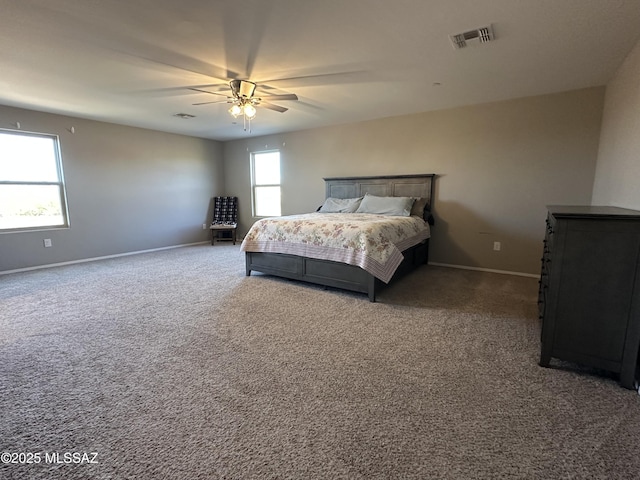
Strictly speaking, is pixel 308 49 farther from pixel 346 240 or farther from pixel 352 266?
pixel 352 266

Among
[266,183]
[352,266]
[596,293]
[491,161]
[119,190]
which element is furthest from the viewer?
[266,183]

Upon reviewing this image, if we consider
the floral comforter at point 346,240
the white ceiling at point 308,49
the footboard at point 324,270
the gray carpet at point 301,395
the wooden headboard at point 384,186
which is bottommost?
the gray carpet at point 301,395

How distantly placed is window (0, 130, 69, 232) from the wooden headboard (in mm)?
4415

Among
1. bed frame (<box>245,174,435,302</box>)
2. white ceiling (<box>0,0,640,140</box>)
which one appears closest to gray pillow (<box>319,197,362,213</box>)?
bed frame (<box>245,174,435,302</box>)

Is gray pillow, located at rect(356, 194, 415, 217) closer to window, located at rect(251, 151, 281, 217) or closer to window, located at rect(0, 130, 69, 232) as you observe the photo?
window, located at rect(251, 151, 281, 217)

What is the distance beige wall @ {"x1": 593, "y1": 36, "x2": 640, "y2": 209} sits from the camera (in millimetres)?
2377

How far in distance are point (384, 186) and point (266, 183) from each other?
2.85 meters

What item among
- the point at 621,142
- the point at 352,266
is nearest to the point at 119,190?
the point at 352,266

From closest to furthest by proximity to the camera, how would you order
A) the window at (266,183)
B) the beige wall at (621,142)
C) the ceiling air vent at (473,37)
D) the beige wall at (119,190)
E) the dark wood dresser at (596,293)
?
the dark wood dresser at (596,293), the ceiling air vent at (473,37), the beige wall at (621,142), the beige wall at (119,190), the window at (266,183)

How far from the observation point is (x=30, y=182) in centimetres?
444

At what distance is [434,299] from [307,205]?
3456 millimetres

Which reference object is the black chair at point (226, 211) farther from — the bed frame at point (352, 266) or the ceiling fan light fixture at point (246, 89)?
the ceiling fan light fixture at point (246, 89)

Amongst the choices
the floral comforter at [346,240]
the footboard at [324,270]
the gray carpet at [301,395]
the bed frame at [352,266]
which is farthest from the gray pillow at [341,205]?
the gray carpet at [301,395]

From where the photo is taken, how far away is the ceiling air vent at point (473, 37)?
88.4 inches
